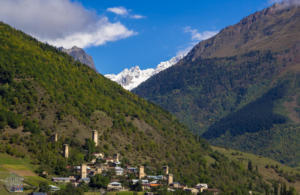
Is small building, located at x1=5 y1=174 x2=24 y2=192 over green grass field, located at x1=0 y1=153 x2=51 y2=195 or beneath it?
beneath

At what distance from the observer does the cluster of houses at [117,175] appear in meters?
135

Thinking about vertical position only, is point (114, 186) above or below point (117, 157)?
below

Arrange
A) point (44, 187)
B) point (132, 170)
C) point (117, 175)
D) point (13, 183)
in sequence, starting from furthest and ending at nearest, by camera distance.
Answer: point (132, 170) < point (117, 175) < point (44, 187) < point (13, 183)

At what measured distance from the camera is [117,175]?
475 feet

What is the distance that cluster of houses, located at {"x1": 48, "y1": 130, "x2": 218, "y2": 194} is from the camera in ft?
442

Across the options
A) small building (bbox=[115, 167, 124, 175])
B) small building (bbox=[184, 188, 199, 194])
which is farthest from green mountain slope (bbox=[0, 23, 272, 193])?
small building (bbox=[184, 188, 199, 194])

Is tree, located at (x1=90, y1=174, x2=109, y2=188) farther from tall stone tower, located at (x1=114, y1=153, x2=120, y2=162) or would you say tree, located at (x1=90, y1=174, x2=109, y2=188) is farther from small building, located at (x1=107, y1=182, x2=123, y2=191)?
tall stone tower, located at (x1=114, y1=153, x2=120, y2=162)

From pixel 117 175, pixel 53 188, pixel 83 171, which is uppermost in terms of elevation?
pixel 83 171

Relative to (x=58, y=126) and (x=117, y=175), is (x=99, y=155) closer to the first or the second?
(x=58, y=126)

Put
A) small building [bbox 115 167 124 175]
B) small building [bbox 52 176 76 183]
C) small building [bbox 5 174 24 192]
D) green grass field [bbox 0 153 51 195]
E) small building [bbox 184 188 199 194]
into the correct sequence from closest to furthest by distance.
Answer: small building [bbox 5 174 24 192], green grass field [bbox 0 153 51 195], small building [bbox 52 176 76 183], small building [bbox 184 188 199 194], small building [bbox 115 167 124 175]

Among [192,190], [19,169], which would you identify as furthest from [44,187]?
[192,190]

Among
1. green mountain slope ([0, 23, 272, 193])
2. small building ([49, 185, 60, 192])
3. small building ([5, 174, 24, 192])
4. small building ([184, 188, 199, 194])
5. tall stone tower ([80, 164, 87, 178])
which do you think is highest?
green mountain slope ([0, 23, 272, 193])

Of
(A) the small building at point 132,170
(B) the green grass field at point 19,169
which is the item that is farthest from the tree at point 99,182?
(A) the small building at point 132,170

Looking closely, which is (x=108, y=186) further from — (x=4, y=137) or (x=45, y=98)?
(x=45, y=98)
